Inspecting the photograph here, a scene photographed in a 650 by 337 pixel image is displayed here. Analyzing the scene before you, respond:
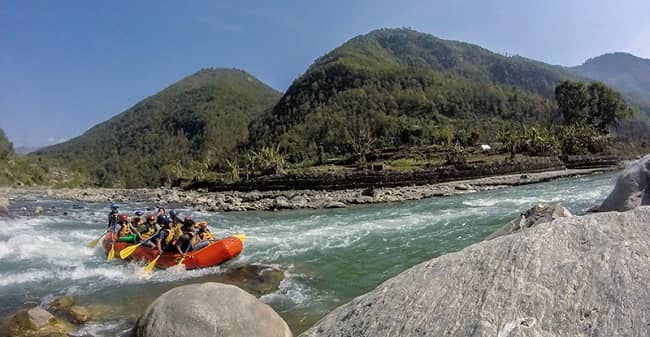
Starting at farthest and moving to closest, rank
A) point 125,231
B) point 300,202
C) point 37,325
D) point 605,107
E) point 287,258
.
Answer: point 605,107 < point 300,202 < point 125,231 < point 287,258 < point 37,325

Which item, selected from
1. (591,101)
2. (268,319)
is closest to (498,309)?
(268,319)

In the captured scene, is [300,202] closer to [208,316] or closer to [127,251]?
[127,251]

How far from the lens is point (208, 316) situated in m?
6.82

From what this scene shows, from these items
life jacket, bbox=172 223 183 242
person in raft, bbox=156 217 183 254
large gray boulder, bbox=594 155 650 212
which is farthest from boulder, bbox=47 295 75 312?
large gray boulder, bbox=594 155 650 212

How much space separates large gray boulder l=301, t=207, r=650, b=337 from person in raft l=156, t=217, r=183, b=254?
564 inches

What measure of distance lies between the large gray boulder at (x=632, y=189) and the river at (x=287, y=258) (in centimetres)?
679

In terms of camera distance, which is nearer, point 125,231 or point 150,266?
point 150,266

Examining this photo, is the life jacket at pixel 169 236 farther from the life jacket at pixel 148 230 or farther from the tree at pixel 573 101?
the tree at pixel 573 101

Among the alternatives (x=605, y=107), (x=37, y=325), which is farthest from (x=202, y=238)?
(x=605, y=107)

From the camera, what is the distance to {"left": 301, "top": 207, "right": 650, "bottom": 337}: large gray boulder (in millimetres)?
3418

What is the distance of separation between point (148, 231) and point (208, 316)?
15.8m

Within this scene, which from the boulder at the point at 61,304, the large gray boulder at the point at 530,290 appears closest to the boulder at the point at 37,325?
the boulder at the point at 61,304

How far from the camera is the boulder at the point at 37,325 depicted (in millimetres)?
10898

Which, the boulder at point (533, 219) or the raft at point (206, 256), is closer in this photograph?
the boulder at point (533, 219)
